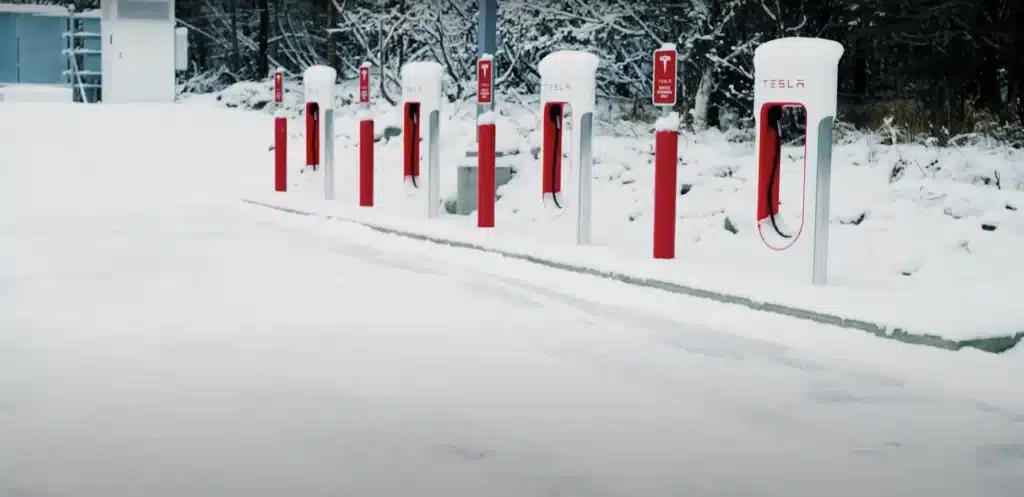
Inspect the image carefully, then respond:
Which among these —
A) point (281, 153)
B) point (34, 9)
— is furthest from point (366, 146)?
point (34, 9)

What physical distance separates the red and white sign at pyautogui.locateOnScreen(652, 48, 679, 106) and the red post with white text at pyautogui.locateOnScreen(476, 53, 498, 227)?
3.17 metres

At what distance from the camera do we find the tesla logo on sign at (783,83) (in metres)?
11.0

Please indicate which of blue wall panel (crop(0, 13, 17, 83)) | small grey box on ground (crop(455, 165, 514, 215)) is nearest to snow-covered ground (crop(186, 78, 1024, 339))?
small grey box on ground (crop(455, 165, 514, 215))

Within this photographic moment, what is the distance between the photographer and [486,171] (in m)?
15.4

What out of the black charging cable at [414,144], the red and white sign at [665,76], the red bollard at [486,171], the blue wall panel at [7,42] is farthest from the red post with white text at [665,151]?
the blue wall panel at [7,42]

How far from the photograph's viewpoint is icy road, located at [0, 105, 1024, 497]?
228 inches

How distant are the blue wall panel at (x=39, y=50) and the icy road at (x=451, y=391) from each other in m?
27.9

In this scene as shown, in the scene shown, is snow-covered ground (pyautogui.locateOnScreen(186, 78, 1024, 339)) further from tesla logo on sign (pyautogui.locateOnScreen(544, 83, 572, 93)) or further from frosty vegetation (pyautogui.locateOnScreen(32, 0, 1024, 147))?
frosty vegetation (pyautogui.locateOnScreen(32, 0, 1024, 147))

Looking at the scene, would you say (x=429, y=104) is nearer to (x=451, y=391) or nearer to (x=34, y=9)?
(x=451, y=391)

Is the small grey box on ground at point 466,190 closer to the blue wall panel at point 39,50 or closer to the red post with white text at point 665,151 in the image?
the red post with white text at point 665,151

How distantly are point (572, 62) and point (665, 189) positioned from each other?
212 cm

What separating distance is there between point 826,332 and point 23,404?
4703 millimetres

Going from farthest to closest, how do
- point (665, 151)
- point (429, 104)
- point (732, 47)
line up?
point (732, 47) → point (429, 104) → point (665, 151)

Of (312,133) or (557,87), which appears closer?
(557,87)
